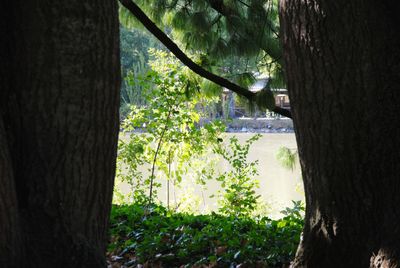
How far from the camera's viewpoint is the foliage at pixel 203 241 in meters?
3.60

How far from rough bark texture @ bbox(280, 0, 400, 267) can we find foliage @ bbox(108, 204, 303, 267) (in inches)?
35.7

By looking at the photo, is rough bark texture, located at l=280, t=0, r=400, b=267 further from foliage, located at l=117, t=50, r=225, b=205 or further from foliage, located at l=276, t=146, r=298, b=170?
foliage, located at l=117, t=50, r=225, b=205

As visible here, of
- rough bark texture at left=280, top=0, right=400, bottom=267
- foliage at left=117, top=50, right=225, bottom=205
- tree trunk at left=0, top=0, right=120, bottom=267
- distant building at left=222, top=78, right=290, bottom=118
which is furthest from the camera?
foliage at left=117, top=50, right=225, bottom=205

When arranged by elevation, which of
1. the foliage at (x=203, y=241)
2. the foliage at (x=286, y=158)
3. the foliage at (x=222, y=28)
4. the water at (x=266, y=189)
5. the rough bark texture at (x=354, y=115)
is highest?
the foliage at (x=222, y=28)

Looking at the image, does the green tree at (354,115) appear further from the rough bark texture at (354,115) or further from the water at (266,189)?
the water at (266,189)

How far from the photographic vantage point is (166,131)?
7602 millimetres

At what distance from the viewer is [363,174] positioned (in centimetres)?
264

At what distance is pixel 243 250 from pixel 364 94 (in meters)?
1.42

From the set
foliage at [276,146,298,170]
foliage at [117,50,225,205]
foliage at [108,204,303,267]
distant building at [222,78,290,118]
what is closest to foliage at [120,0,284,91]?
distant building at [222,78,290,118]

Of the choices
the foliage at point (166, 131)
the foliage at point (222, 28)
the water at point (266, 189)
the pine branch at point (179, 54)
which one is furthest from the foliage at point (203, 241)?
the water at point (266, 189)

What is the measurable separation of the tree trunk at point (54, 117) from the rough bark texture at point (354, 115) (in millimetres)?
956

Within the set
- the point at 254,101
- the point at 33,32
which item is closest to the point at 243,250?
the point at 254,101

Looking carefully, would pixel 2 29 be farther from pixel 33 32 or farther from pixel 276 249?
pixel 276 249

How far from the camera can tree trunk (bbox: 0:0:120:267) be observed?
241cm
